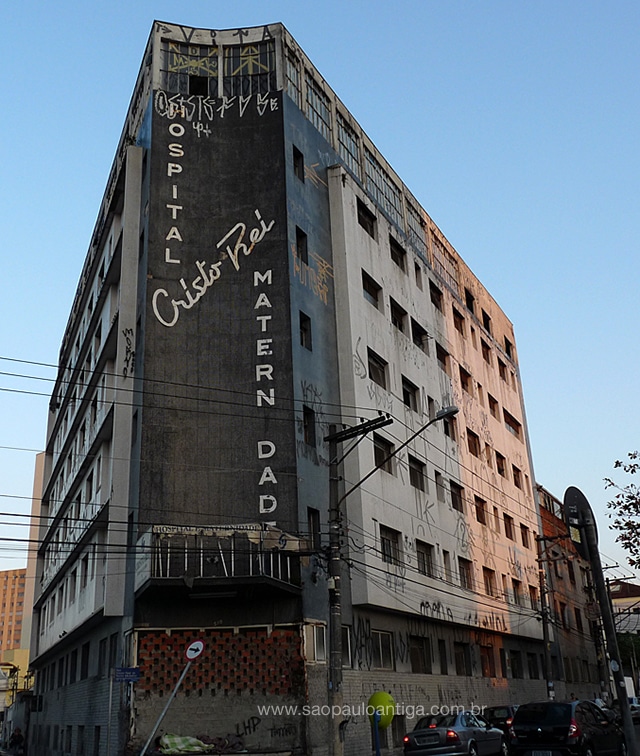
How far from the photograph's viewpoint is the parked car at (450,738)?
20906 millimetres

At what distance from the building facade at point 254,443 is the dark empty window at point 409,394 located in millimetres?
174

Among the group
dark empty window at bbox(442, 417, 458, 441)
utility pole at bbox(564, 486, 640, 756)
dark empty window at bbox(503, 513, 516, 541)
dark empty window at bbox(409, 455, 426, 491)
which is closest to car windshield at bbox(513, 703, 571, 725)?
utility pole at bbox(564, 486, 640, 756)

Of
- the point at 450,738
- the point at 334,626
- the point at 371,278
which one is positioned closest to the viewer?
the point at 334,626

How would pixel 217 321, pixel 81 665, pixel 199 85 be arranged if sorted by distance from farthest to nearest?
pixel 81 665 → pixel 199 85 → pixel 217 321

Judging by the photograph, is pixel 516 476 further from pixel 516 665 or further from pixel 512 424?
pixel 516 665

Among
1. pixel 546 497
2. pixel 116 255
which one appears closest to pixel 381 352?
pixel 116 255

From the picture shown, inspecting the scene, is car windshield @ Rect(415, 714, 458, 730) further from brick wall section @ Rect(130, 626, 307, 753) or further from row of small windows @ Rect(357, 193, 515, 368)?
row of small windows @ Rect(357, 193, 515, 368)

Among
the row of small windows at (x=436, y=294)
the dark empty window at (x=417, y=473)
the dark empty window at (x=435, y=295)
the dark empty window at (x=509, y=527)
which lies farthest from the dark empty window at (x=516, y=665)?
the dark empty window at (x=435, y=295)

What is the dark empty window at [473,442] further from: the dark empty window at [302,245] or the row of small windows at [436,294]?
the dark empty window at [302,245]

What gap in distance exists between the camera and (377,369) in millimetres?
34219

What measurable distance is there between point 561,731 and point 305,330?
16189mm

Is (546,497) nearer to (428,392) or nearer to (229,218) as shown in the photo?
(428,392)

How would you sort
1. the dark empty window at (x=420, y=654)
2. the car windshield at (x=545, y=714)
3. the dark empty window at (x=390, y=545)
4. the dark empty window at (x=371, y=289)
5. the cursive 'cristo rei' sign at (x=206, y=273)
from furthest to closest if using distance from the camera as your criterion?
the dark empty window at (x=371, y=289), the dark empty window at (x=420, y=654), the dark empty window at (x=390, y=545), the cursive 'cristo rei' sign at (x=206, y=273), the car windshield at (x=545, y=714)

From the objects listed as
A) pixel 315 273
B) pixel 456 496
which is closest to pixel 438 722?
pixel 315 273
